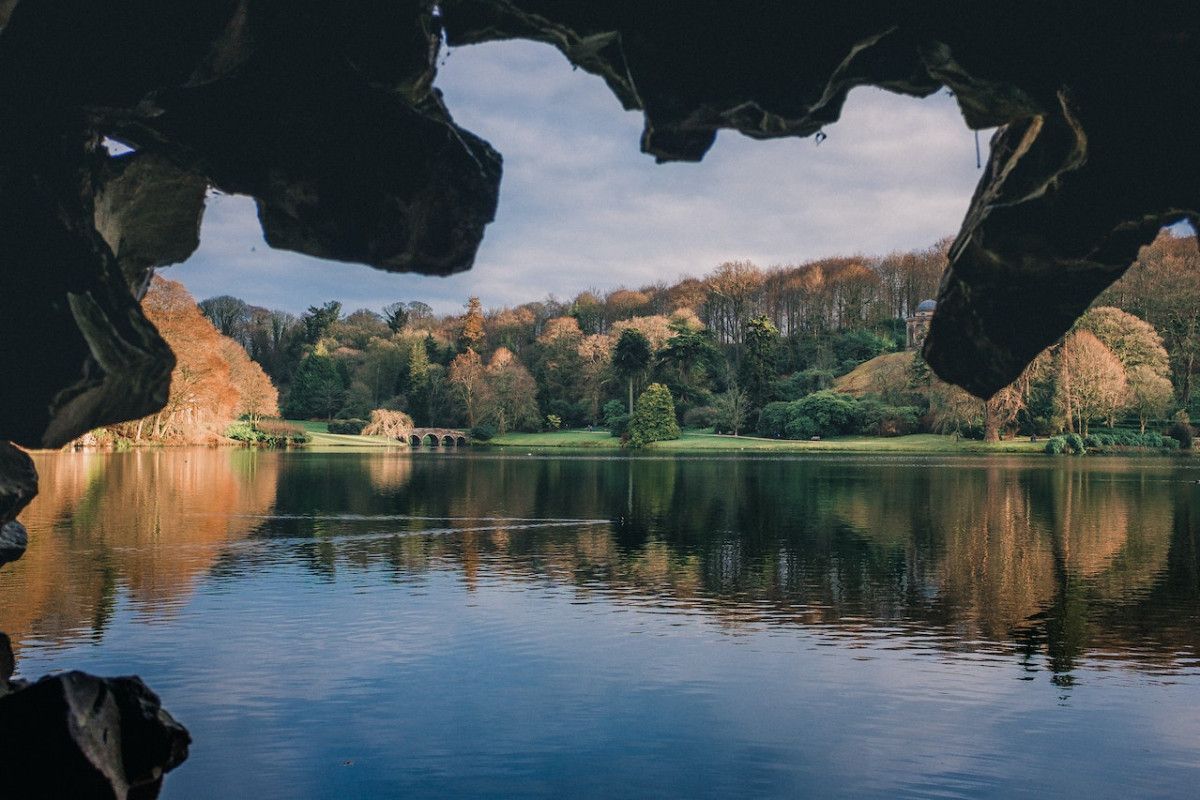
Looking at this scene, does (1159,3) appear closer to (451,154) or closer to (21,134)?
(451,154)

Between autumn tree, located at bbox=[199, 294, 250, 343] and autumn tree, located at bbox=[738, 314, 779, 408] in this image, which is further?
autumn tree, located at bbox=[199, 294, 250, 343]

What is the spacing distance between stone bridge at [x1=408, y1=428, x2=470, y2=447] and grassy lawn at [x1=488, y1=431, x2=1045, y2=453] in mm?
5586

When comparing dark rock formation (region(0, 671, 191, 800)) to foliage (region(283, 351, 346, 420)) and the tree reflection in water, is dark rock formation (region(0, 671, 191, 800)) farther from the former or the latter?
foliage (region(283, 351, 346, 420))

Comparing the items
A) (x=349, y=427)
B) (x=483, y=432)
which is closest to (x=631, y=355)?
(x=483, y=432)

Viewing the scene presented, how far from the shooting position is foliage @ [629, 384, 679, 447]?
105 m

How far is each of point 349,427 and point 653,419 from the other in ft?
131

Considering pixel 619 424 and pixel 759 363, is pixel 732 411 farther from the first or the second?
pixel 619 424

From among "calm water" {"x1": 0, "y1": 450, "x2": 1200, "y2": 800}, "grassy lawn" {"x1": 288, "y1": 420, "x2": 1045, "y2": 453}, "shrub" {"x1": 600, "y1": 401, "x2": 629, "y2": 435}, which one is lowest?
"calm water" {"x1": 0, "y1": 450, "x2": 1200, "y2": 800}

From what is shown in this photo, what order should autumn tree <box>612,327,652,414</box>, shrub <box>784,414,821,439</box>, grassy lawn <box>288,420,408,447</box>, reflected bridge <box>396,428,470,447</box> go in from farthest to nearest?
reflected bridge <box>396,428,470,447</box>
autumn tree <box>612,327,652,414</box>
grassy lawn <box>288,420,408,447</box>
shrub <box>784,414,821,439</box>

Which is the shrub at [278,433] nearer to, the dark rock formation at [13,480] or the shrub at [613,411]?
the shrub at [613,411]

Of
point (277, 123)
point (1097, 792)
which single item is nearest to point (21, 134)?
point (277, 123)

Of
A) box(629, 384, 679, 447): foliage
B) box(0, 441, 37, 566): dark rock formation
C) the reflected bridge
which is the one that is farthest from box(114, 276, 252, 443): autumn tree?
box(0, 441, 37, 566): dark rock formation

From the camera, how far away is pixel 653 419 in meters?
105

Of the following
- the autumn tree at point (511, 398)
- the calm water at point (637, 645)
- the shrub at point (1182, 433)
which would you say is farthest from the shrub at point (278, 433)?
the shrub at point (1182, 433)
